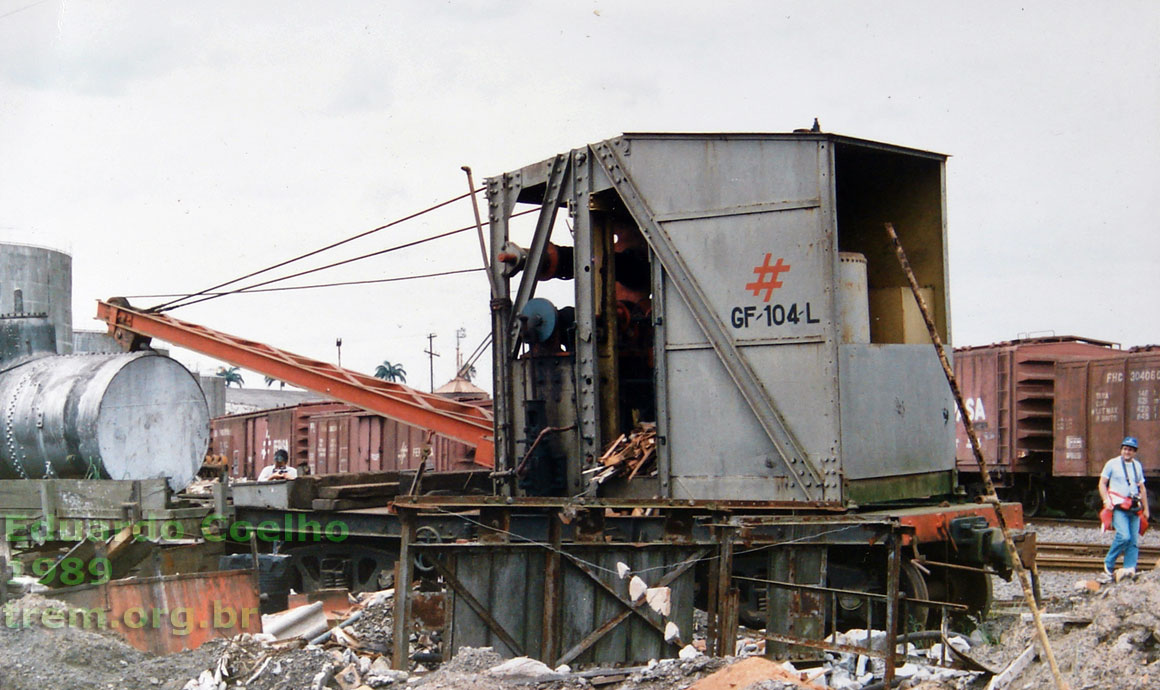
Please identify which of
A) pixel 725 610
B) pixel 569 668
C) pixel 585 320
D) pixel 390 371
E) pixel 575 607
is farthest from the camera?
pixel 390 371

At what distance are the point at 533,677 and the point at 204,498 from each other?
5.81 meters

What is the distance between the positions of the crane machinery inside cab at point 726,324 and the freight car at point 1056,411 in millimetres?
11217

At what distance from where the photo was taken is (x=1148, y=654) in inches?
214

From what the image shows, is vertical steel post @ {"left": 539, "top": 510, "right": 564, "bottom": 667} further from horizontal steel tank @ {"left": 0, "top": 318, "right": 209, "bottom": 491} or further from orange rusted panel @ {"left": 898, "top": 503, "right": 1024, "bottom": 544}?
horizontal steel tank @ {"left": 0, "top": 318, "right": 209, "bottom": 491}

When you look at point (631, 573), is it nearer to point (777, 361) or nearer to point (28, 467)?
point (777, 361)

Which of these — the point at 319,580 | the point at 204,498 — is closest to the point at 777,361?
the point at 319,580

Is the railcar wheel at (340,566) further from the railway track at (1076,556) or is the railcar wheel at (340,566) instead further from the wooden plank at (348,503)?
the railway track at (1076,556)

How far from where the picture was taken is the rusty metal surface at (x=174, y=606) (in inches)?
309

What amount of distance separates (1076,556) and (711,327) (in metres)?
8.77

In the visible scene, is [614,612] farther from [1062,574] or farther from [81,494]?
[1062,574]

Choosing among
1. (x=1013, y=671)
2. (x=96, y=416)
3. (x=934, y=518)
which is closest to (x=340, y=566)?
(x=96, y=416)

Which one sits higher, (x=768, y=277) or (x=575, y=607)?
(x=768, y=277)

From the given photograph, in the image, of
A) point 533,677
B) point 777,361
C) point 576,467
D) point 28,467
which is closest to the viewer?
point 533,677

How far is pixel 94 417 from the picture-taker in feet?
34.4
